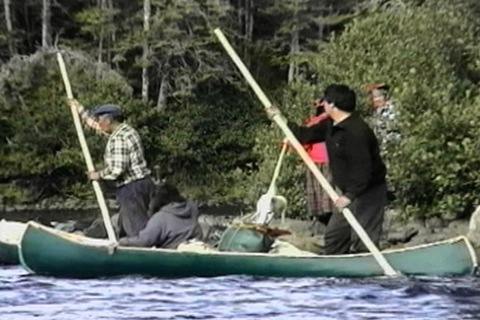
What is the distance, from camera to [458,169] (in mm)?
20391

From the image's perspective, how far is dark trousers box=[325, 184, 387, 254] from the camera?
1405 cm

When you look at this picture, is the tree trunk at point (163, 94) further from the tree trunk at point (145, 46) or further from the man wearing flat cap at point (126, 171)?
the man wearing flat cap at point (126, 171)

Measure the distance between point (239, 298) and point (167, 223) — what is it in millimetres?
1498

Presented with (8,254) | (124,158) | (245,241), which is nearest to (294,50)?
(8,254)

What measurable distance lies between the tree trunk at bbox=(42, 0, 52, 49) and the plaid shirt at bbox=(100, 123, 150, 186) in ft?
81.2

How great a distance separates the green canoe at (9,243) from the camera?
51.7 ft

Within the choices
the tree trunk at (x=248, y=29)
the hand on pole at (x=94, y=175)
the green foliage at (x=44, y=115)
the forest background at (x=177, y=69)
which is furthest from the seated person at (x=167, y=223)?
the tree trunk at (x=248, y=29)

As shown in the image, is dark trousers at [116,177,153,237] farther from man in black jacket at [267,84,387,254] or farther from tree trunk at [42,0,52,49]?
tree trunk at [42,0,52,49]

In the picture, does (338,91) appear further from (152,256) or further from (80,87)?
(80,87)

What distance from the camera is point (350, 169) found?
45.5 ft

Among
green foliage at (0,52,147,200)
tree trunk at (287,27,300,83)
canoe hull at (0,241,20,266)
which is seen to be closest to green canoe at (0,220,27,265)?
canoe hull at (0,241,20,266)

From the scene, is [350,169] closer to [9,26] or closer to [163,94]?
[163,94]

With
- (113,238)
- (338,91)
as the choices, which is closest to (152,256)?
(113,238)

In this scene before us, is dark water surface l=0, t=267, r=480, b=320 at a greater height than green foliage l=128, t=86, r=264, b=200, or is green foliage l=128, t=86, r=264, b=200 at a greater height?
green foliage l=128, t=86, r=264, b=200
